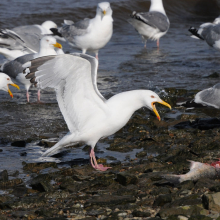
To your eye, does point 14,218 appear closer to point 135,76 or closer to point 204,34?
point 135,76

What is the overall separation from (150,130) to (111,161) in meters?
1.22

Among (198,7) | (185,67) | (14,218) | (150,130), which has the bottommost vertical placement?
(198,7)

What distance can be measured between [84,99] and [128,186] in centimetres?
124

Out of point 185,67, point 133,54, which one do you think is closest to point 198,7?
point 133,54

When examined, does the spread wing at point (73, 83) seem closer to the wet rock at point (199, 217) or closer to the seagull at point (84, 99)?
the seagull at point (84, 99)

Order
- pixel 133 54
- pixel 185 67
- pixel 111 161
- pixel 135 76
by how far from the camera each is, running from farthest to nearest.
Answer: pixel 133 54 < pixel 185 67 < pixel 135 76 < pixel 111 161

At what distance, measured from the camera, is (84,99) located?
5.14 m

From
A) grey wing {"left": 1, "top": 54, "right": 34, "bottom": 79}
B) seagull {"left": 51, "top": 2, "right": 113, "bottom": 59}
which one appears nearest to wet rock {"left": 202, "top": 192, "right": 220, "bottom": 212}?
grey wing {"left": 1, "top": 54, "right": 34, "bottom": 79}

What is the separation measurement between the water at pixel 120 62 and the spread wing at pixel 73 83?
67 centimetres

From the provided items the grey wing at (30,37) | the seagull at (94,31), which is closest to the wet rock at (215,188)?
the grey wing at (30,37)

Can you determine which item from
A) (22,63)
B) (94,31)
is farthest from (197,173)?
(94,31)

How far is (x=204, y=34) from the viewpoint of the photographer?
37.8 feet

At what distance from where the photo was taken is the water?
22.1ft

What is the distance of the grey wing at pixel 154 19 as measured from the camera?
43.9ft
